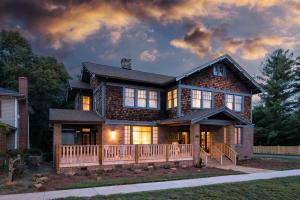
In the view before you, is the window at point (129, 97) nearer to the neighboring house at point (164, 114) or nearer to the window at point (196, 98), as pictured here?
the neighboring house at point (164, 114)

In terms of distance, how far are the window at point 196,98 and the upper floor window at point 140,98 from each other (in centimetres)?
259

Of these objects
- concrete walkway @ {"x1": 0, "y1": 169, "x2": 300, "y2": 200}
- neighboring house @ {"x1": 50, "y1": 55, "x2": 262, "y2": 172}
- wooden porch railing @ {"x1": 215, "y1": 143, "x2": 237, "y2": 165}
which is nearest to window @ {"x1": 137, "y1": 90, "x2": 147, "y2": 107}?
neighboring house @ {"x1": 50, "y1": 55, "x2": 262, "y2": 172}

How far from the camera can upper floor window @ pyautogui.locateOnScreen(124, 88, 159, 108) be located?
18491mm

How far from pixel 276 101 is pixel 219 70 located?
67.7ft

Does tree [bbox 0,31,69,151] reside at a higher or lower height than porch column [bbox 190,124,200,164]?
higher

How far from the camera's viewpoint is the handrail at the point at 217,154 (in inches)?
688

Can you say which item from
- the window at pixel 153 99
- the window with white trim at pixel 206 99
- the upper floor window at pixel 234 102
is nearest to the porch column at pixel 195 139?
the window with white trim at pixel 206 99

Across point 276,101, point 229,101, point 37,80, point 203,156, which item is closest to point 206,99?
point 229,101

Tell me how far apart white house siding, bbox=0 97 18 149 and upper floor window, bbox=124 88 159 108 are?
26.6 ft

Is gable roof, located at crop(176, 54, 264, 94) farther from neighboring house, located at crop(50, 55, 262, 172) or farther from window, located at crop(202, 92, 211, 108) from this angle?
window, located at crop(202, 92, 211, 108)

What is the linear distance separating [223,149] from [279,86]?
23.9 metres

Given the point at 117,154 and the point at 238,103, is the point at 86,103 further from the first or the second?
the point at 238,103

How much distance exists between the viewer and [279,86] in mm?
38125

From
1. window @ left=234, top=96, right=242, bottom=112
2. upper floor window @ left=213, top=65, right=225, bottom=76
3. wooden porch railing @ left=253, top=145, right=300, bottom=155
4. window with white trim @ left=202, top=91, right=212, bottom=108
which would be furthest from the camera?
wooden porch railing @ left=253, top=145, right=300, bottom=155
